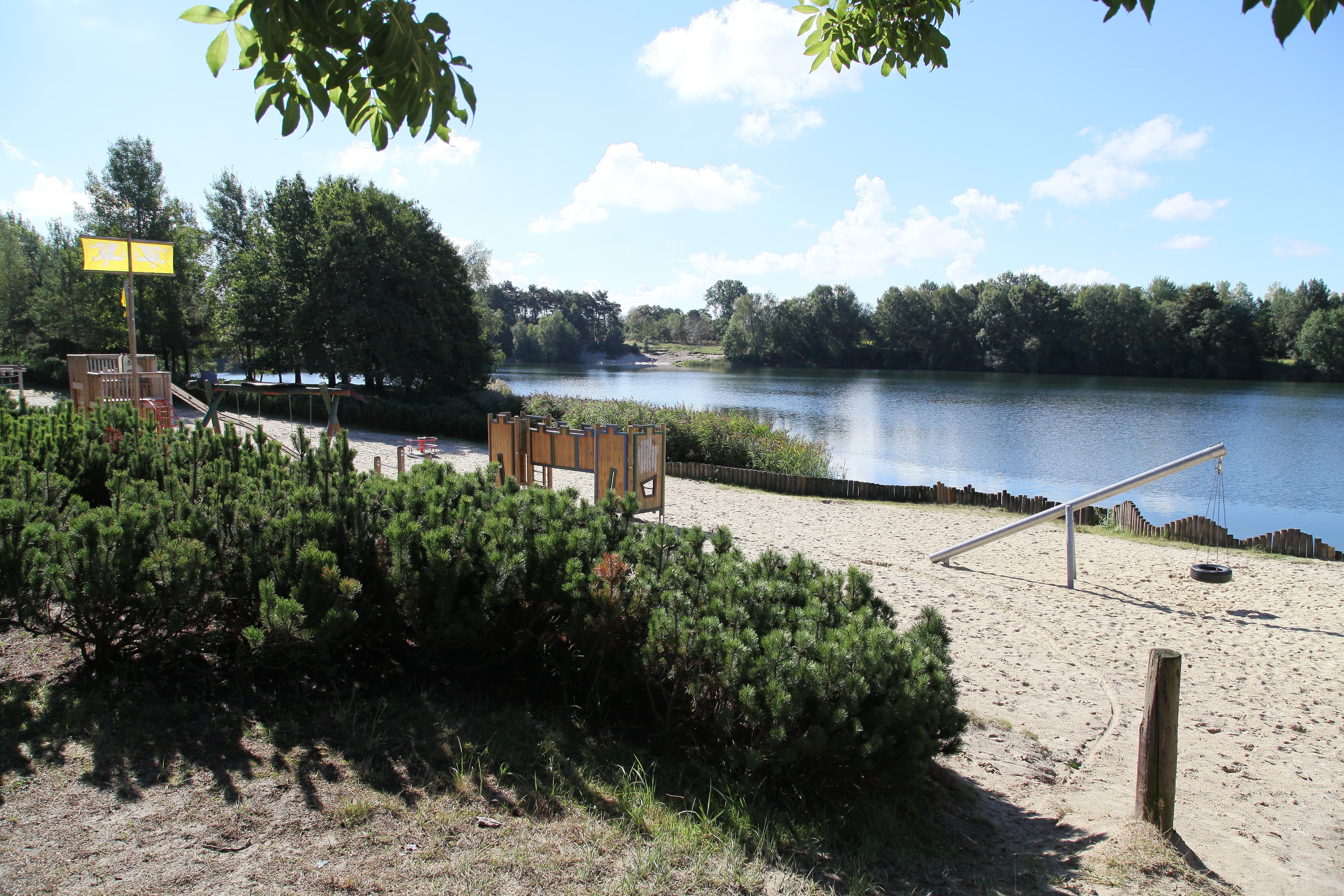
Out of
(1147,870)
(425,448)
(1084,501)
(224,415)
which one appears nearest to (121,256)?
(224,415)

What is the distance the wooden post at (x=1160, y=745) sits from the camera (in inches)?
141

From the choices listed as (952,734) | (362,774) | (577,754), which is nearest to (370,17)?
(362,774)

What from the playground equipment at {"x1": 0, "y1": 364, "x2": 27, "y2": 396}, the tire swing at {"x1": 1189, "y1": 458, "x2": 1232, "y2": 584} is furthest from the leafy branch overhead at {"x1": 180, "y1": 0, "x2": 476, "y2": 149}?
the playground equipment at {"x1": 0, "y1": 364, "x2": 27, "y2": 396}

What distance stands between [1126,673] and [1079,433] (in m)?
29.3

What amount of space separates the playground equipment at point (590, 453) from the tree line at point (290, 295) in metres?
16.6

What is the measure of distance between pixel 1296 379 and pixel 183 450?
82966mm

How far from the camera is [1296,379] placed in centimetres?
6556

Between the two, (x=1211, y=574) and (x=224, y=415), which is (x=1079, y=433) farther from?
(x=224, y=415)

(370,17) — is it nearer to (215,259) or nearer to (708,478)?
(708,478)

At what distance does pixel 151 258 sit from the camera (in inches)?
520

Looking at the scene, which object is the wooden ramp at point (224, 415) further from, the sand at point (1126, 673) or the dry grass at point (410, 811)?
the sand at point (1126, 673)

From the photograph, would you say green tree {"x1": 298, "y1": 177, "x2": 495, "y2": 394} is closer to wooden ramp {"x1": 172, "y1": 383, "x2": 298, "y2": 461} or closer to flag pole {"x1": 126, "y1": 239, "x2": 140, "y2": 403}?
wooden ramp {"x1": 172, "y1": 383, "x2": 298, "y2": 461}

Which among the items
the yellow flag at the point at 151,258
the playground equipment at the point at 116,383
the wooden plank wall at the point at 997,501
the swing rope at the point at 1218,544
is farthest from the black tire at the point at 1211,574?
the playground equipment at the point at 116,383

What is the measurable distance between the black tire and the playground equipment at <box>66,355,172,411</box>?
17459 millimetres
